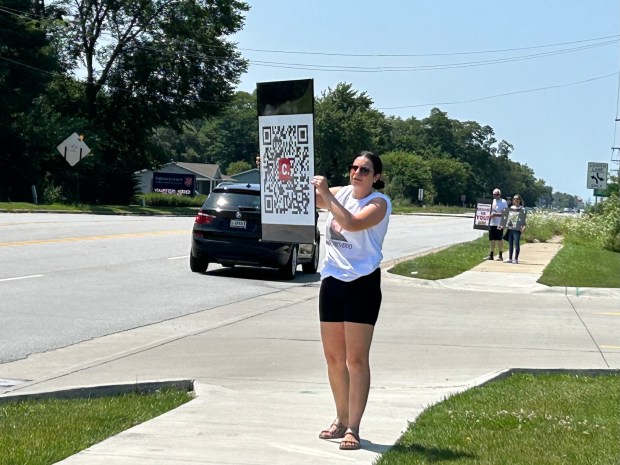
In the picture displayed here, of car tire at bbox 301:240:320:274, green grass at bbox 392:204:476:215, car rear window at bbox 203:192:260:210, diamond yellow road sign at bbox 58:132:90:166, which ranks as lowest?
green grass at bbox 392:204:476:215

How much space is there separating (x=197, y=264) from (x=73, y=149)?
111 ft

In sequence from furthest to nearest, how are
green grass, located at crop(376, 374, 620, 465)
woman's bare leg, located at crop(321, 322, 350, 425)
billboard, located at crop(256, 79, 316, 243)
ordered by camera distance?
billboard, located at crop(256, 79, 316, 243), woman's bare leg, located at crop(321, 322, 350, 425), green grass, located at crop(376, 374, 620, 465)

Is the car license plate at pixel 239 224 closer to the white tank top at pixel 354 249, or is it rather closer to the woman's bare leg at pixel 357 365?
the white tank top at pixel 354 249

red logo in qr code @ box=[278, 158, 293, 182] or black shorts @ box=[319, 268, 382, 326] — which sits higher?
red logo in qr code @ box=[278, 158, 293, 182]

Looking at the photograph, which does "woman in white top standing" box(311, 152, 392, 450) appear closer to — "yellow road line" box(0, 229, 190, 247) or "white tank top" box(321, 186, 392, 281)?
"white tank top" box(321, 186, 392, 281)

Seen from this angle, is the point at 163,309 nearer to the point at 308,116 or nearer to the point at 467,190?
the point at 308,116

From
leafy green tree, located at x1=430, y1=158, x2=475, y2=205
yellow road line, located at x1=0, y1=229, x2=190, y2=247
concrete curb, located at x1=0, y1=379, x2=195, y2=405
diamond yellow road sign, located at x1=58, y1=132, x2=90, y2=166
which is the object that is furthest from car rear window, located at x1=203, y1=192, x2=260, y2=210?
leafy green tree, located at x1=430, y1=158, x2=475, y2=205

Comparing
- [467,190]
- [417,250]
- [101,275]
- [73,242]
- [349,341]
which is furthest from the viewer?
[467,190]

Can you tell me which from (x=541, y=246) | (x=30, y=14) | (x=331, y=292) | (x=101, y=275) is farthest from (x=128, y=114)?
(x=331, y=292)

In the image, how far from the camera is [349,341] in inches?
249

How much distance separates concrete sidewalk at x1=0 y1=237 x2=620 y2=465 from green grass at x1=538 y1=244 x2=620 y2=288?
1.53m

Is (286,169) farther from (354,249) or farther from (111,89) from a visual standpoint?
(111,89)

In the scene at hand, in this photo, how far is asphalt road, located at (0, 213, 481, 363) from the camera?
1193 cm

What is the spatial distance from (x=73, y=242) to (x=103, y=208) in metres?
28.4
